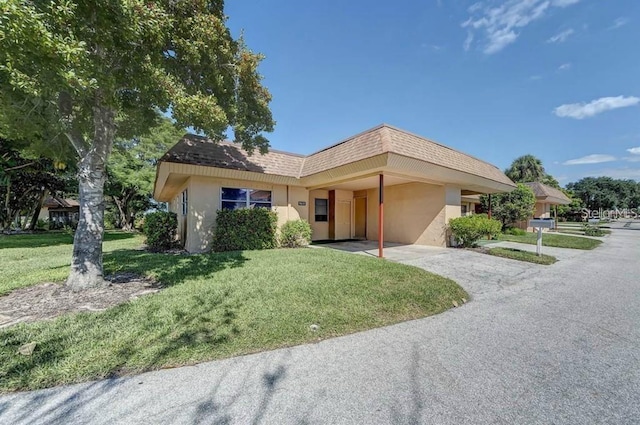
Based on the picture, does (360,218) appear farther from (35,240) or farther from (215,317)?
(35,240)

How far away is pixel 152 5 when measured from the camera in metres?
4.05

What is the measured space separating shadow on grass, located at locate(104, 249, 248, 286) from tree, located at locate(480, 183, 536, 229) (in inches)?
664

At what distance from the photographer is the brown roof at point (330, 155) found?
8.41 meters

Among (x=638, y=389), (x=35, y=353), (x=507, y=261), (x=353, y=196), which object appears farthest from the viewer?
(x=353, y=196)

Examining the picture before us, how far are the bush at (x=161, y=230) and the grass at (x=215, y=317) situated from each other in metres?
3.93

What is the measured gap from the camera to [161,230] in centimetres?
1062

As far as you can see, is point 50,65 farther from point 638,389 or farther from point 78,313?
point 638,389

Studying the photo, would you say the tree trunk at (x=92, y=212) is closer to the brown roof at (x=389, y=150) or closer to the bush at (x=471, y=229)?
the brown roof at (x=389, y=150)

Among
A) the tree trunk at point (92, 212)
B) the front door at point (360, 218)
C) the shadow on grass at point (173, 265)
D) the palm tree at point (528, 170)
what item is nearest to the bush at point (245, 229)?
the shadow on grass at point (173, 265)

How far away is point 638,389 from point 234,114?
24.8ft

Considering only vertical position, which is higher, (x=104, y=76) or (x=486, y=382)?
(x=104, y=76)

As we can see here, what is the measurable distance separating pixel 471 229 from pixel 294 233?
7336 millimetres

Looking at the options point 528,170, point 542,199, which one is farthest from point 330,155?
point 528,170

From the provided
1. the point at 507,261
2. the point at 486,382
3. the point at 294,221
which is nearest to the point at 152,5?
the point at 486,382
